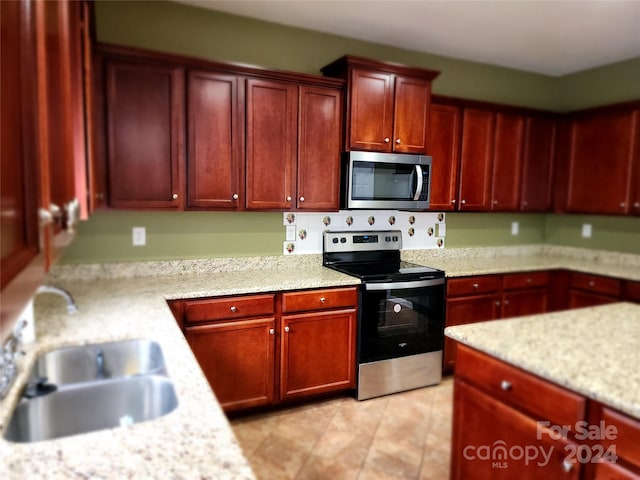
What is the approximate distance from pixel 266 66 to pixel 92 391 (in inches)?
97.3

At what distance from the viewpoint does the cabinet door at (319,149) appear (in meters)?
2.93

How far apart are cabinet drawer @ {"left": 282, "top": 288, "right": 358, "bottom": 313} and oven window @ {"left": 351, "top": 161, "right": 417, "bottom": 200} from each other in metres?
0.67

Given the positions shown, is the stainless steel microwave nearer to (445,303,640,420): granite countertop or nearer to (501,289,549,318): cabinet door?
(501,289,549,318): cabinet door

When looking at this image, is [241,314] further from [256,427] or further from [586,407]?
[586,407]

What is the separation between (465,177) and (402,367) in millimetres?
1650

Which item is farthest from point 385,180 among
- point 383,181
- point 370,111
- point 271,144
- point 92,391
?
point 92,391

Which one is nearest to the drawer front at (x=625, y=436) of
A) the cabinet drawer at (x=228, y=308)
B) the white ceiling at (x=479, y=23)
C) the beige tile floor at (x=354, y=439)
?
the beige tile floor at (x=354, y=439)

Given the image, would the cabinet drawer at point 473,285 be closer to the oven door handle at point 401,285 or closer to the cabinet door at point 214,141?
the oven door handle at point 401,285

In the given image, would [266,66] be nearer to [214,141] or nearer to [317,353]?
[214,141]

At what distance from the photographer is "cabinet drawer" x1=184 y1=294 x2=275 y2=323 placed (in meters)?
2.49

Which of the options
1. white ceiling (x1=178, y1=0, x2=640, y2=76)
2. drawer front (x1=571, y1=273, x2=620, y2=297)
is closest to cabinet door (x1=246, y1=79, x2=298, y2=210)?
white ceiling (x1=178, y1=0, x2=640, y2=76)

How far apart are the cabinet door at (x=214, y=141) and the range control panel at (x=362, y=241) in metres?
0.87

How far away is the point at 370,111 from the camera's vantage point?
3.07m

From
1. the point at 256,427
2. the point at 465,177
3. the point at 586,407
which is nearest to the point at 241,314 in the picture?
the point at 256,427
